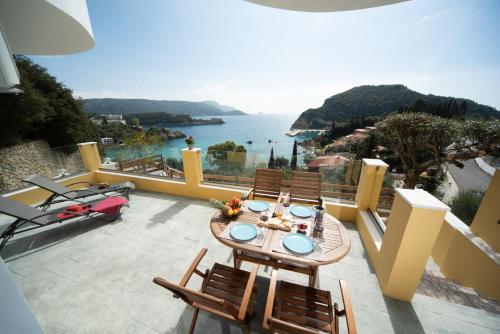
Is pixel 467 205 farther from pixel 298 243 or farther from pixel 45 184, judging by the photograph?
pixel 45 184

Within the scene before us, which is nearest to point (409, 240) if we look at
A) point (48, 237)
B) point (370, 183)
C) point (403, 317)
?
point (403, 317)

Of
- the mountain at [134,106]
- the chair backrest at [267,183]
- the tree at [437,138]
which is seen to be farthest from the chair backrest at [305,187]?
the mountain at [134,106]

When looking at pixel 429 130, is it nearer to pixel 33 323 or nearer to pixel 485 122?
pixel 485 122

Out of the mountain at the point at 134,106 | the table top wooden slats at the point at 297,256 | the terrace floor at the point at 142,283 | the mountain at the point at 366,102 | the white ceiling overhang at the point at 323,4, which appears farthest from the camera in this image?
the mountain at the point at 134,106

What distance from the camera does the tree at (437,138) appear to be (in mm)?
5355

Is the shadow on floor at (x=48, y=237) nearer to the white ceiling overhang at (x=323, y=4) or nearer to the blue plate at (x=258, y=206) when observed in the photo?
the blue plate at (x=258, y=206)

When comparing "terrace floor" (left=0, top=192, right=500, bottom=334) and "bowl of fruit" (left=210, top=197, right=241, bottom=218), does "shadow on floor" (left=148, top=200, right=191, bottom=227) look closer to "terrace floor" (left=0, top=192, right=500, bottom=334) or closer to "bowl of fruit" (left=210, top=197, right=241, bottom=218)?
"terrace floor" (left=0, top=192, right=500, bottom=334)

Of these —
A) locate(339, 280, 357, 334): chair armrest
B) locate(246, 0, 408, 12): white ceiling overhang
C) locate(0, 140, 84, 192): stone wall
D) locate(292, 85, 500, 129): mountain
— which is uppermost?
locate(292, 85, 500, 129): mountain

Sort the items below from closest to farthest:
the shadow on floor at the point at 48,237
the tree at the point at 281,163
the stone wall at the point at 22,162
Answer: the shadow on floor at the point at 48,237 < the tree at the point at 281,163 < the stone wall at the point at 22,162

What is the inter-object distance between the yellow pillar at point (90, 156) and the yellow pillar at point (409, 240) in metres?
7.07

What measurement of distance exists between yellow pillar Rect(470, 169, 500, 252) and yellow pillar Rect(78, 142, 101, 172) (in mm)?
8672

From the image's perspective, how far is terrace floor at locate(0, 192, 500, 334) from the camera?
1.75 metres

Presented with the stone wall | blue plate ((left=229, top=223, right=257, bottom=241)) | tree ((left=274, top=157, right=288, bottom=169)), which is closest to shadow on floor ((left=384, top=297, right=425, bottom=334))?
blue plate ((left=229, top=223, right=257, bottom=241))

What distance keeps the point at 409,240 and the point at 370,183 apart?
146cm
